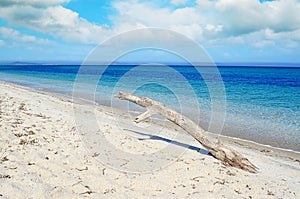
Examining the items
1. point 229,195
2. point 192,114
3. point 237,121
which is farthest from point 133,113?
point 229,195

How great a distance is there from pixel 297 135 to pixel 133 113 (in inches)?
379

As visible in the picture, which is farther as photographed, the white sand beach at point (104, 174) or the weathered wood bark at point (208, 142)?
the weathered wood bark at point (208, 142)

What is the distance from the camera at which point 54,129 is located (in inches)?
340

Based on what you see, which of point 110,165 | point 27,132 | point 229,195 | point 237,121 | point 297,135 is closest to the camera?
point 229,195

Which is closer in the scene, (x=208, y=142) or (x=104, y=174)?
(x=104, y=174)

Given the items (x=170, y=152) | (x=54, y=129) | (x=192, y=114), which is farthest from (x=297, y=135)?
(x=54, y=129)

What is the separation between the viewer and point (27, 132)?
25.1ft

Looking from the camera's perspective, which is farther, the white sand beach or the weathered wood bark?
the weathered wood bark

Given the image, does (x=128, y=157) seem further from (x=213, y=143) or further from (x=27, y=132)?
(x=27, y=132)

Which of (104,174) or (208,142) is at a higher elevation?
(208,142)

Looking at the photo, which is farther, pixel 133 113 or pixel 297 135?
pixel 133 113

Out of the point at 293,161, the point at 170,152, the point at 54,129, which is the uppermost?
the point at 54,129

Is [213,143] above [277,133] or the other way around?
above

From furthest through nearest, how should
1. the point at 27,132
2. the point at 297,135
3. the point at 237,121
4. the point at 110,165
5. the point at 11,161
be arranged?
the point at 237,121
the point at 297,135
the point at 27,132
the point at 110,165
the point at 11,161
